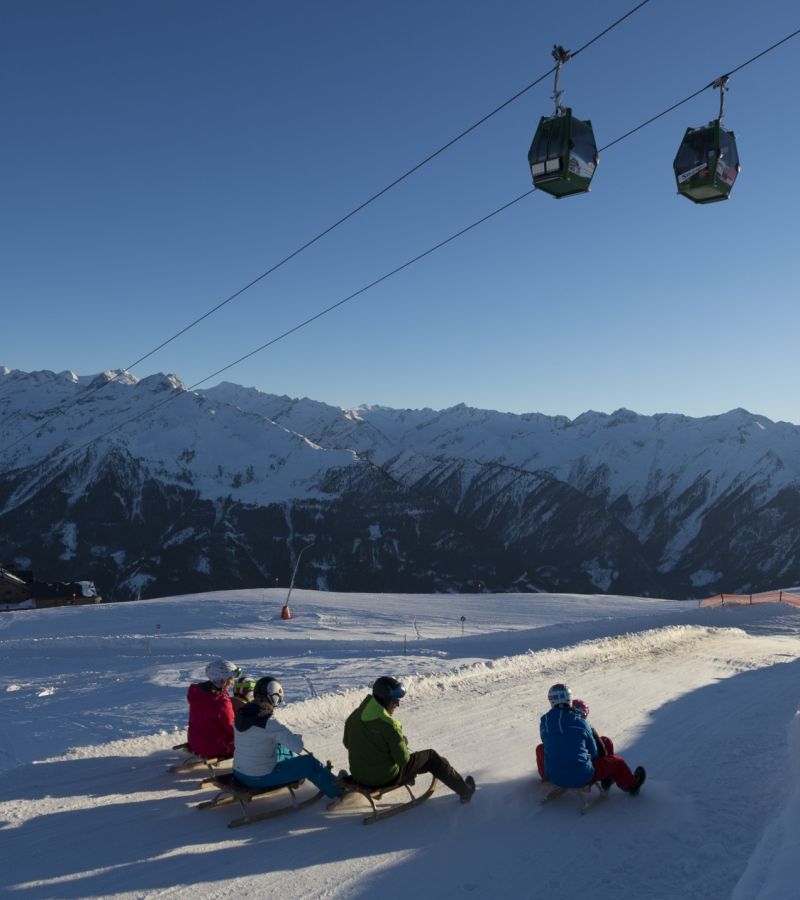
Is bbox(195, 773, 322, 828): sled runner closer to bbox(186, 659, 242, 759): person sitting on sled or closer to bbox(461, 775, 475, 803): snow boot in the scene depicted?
bbox(186, 659, 242, 759): person sitting on sled

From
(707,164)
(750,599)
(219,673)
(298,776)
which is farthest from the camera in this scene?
(750,599)

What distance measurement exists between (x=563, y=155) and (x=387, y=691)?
25.1ft

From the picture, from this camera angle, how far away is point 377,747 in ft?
27.6

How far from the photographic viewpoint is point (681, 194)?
11516 millimetres

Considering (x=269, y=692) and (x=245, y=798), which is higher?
(x=269, y=692)

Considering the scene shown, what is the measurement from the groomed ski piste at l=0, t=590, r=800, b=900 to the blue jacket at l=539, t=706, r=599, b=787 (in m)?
0.36

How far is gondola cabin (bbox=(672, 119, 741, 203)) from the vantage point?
11141 millimetres

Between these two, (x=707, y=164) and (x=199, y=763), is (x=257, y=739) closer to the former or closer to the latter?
(x=199, y=763)

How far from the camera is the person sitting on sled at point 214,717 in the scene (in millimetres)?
9672

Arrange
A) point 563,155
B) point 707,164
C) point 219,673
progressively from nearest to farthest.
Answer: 1. point 219,673
2. point 563,155
3. point 707,164

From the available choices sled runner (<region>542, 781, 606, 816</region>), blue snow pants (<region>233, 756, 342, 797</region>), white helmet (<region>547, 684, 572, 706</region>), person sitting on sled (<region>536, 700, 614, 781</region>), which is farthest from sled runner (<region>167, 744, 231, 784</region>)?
white helmet (<region>547, 684, 572, 706</region>)

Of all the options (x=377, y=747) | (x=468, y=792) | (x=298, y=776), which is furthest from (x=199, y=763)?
(x=468, y=792)

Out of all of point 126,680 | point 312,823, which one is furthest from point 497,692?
point 126,680

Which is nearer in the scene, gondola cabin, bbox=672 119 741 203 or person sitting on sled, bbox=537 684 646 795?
person sitting on sled, bbox=537 684 646 795
